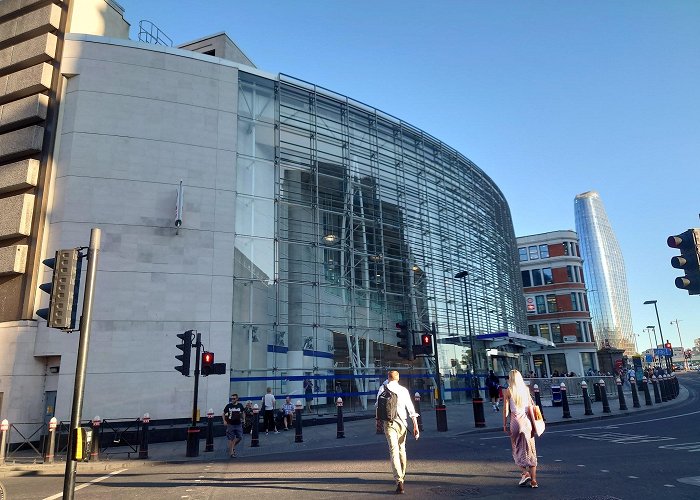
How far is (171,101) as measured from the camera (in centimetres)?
2116

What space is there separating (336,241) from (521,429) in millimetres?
18351

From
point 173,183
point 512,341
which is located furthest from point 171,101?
point 512,341

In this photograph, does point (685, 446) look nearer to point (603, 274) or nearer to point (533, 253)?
point (533, 253)

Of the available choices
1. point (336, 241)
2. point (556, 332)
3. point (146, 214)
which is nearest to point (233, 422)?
point (146, 214)

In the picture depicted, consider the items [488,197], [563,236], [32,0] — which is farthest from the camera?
[563,236]

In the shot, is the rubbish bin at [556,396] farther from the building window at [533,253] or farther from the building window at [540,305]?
the building window at [533,253]

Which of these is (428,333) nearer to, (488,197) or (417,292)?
(417,292)

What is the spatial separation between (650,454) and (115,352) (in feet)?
56.1

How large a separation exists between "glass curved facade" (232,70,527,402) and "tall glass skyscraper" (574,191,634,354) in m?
162

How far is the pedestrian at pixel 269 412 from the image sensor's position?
17.6 metres

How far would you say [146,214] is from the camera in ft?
64.2

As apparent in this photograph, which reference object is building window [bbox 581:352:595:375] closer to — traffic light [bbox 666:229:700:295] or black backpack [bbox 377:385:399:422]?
traffic light [bbox 666:229:700:295]

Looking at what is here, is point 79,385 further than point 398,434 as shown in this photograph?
No

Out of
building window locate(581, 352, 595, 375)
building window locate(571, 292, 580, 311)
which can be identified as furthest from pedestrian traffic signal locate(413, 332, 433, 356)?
building window locate(571, 292, 580, 311)
